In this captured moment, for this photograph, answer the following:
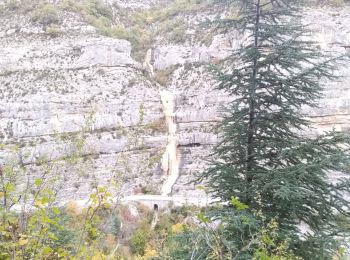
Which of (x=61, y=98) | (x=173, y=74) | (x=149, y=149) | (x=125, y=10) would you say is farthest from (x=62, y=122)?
(x=125, y=10)

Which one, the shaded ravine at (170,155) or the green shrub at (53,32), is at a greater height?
the green shrub at (53,32)

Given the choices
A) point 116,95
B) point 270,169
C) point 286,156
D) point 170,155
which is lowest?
point 170,155

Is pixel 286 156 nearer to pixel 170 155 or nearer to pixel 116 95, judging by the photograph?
pixel 170 155

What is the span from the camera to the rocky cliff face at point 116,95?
30.9m

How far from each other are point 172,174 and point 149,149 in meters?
2.87

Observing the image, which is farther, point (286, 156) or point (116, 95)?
point (116, 95)

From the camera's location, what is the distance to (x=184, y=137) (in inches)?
1320

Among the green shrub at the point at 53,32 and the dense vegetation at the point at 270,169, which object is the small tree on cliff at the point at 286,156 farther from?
the green shrub at the point at 53,32

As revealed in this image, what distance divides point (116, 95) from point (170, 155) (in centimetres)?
786

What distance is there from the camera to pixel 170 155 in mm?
32531

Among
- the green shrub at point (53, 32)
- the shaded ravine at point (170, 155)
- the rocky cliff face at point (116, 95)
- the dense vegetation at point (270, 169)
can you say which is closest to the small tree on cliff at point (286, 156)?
the dense vegetation at point (270, 169)

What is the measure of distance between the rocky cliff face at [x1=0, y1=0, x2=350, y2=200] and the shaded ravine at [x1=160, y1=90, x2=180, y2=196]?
0.09 meters

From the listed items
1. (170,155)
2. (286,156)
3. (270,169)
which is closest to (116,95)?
(170,155)

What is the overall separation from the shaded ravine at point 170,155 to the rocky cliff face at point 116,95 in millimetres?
87
